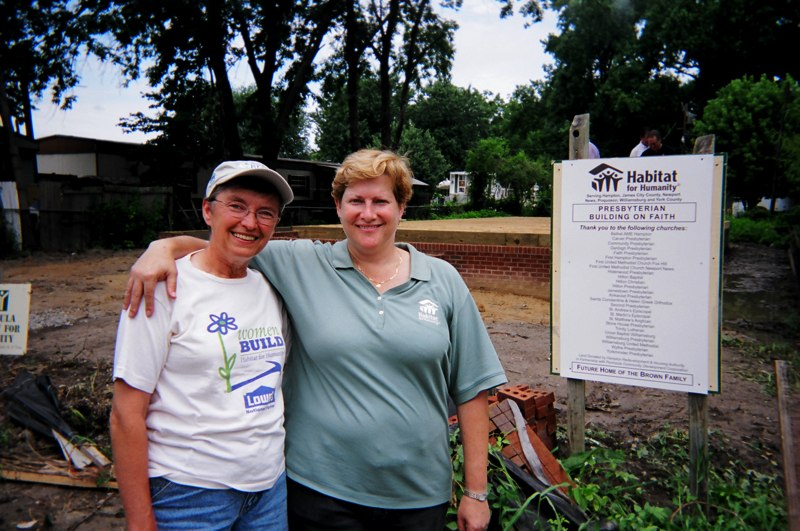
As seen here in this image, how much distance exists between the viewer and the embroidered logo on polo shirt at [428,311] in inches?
74.4

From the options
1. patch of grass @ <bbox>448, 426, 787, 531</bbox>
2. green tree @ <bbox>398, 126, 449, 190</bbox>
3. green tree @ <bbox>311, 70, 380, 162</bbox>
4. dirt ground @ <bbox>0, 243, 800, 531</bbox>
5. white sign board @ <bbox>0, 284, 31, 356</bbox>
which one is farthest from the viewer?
→ green tree @ <bbox>398, 126, 449, 190</bbox>

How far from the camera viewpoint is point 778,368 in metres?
2.87

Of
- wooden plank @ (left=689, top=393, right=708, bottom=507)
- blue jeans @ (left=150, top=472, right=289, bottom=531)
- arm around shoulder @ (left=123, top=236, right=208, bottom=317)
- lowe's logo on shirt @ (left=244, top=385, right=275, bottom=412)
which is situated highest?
arm around shoulder @ (left=123, top=236, right=208, bottom=317)

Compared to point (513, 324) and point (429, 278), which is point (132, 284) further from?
point (513, 324)

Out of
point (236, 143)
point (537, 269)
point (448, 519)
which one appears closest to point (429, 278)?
point (448, 519)

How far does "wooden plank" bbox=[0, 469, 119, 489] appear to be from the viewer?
3.52m

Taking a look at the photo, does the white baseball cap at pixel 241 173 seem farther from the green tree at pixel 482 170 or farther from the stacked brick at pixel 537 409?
the green tree at pixel 482 170

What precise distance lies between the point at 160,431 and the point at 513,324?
6.75 metres

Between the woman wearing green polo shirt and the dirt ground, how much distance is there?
1.39 meters

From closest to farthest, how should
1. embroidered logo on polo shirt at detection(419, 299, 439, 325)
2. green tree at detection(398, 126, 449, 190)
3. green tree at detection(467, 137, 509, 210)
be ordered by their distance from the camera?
embroidered logo on polo shirt at detection(419, 299, 439, 325)
green tree at detection(467, 137, 509, 210)
green tree at detection(398, 126, 449, 190)

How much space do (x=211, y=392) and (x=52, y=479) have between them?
272 cm

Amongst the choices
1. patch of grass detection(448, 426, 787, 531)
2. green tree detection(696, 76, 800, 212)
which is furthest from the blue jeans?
green tree detection(696, 76, 800, 212)

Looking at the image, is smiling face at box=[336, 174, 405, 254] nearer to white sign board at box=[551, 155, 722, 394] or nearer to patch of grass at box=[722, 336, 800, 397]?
white sign board at box=[551, 155, 722, 394]

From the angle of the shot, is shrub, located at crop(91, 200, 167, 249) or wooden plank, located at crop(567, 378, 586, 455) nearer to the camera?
wooden plank, located at crop(567, 378, 586, 455)
